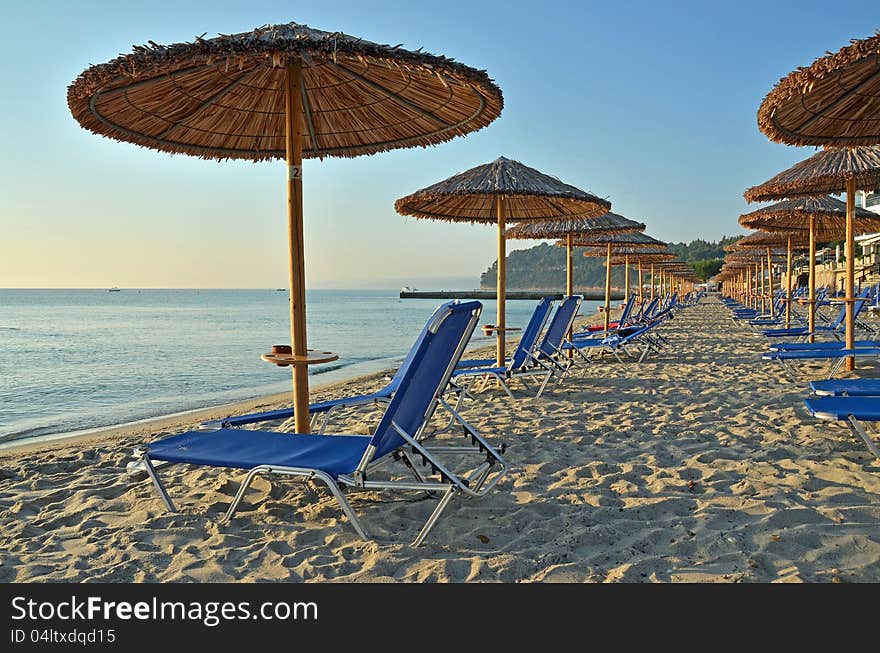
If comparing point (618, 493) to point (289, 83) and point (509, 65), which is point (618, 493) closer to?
point (289, 83)

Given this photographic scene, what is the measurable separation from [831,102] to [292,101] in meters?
3.80

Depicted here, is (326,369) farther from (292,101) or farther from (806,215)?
(292,101)

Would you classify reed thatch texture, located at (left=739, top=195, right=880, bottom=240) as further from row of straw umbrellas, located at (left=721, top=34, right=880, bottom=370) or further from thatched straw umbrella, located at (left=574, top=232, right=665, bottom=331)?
thatched straw umbrella, located at (left=574, top=232, right=665, bottom=331)

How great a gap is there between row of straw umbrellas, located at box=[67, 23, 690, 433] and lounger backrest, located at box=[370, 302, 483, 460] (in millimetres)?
720

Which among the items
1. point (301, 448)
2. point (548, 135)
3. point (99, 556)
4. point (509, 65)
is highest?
point (548, 135)

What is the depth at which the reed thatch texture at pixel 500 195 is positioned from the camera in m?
6.12

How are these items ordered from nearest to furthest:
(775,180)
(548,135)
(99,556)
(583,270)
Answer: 1. (99,556)
2. (775,180)
3. (548,135)
4. (583,270)

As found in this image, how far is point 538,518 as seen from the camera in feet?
9.25

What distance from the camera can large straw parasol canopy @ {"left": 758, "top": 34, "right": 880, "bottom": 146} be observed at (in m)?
3.28

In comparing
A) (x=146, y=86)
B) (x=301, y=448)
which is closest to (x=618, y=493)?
(x=301, y=448)

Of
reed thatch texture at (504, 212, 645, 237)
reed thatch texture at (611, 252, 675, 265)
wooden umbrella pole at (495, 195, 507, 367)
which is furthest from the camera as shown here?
reed thatch texture at (611, 252, 675, 265)

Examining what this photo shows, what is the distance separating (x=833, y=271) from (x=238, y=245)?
31.9 m

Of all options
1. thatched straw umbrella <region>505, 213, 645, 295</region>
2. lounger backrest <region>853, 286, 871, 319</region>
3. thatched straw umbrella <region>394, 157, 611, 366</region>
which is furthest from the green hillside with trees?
thatched straw umbrella <region>394, 157, 611, 366</region>
